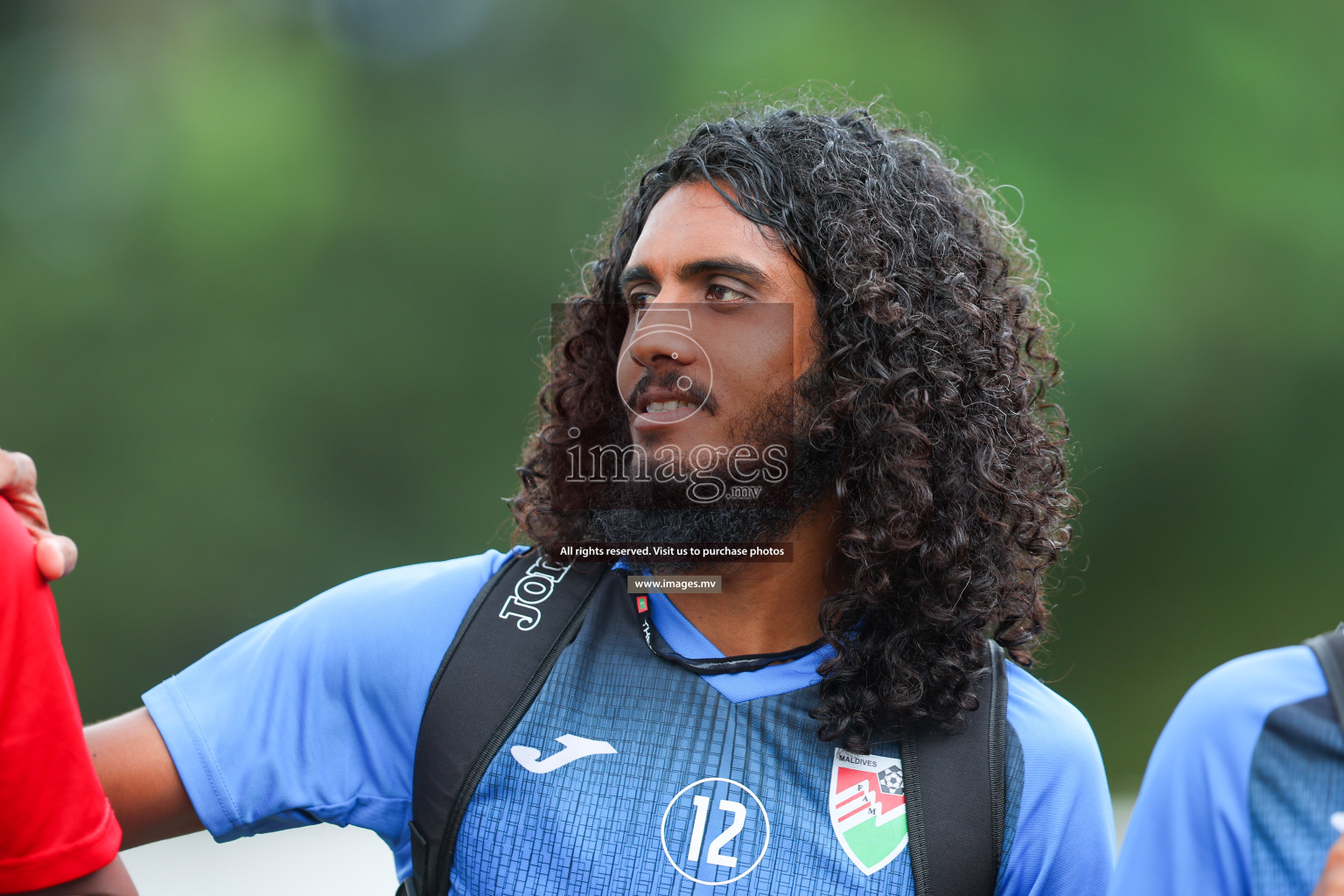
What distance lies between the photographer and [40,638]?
4.39 ft

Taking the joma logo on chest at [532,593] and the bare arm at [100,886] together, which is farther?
the joma logo on chest at [532,593]

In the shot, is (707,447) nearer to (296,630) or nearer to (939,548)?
(939,548)

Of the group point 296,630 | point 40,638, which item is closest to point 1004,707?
point 296,630

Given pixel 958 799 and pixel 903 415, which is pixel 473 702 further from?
pixel 903 415

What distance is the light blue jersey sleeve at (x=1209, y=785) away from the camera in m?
1.25

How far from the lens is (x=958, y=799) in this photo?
1.72m

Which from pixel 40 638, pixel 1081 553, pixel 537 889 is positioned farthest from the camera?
pixel 1081 553

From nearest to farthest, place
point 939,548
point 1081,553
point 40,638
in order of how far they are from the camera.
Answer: point 40,638, point 939,548, point 1081,553

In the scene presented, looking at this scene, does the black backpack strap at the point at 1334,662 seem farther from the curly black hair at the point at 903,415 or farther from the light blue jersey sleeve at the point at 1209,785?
the curly black hair at the point at 903,415

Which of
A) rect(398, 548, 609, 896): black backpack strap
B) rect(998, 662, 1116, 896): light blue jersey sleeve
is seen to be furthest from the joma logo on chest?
rect(998, 662, 1116, 896): light blue jersey sleeve

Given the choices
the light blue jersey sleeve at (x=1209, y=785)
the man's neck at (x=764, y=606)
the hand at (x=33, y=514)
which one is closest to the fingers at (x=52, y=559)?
the hand at (x=33, y=514)

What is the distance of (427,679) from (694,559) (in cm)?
53

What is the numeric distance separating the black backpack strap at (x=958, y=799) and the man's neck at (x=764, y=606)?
0.29 meters

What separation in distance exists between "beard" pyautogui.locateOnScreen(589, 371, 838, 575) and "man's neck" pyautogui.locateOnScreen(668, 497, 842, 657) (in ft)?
0.19
